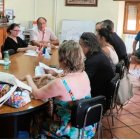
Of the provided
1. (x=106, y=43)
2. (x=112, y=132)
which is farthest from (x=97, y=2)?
(x=112, y=132)

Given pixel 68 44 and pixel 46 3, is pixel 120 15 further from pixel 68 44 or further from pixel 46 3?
pixel 68 44

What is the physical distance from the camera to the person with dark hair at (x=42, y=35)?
4852mm

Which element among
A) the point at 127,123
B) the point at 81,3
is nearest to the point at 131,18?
the point at 81,3

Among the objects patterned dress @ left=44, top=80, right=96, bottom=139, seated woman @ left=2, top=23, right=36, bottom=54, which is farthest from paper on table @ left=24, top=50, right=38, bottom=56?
patterned dress @ left=44, top=80, right=96, bottom=139

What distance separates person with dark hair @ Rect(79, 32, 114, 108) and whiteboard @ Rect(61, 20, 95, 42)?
12.6 feet

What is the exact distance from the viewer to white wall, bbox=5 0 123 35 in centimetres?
633

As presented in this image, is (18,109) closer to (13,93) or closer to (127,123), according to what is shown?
(13,93)

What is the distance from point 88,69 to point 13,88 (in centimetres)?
96

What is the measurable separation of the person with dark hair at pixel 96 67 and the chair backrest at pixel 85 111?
614 millimetres

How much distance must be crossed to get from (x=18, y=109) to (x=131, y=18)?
5652 mm

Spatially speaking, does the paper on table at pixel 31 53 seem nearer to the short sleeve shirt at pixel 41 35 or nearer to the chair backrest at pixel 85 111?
the short sleeve shirt at pixel 41 35

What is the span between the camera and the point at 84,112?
187cm

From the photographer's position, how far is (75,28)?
6535 mm

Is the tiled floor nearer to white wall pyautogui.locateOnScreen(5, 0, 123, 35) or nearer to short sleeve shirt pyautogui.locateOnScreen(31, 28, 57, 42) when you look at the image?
short sleeve shirt pyautogui.locateOnScreen(31, 28, 57, 42)
